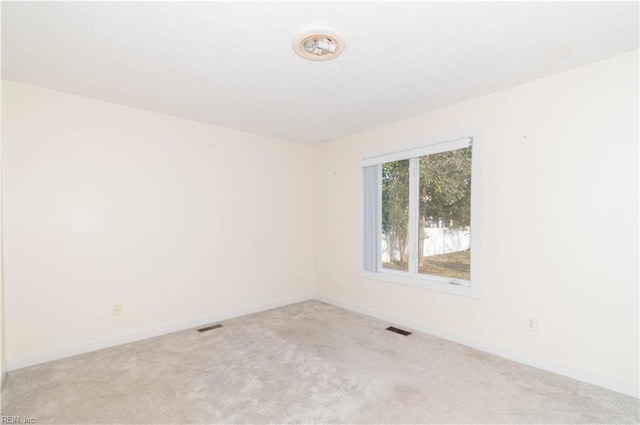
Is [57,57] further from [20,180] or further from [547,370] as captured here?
[547,370]

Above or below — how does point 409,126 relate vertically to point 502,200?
above

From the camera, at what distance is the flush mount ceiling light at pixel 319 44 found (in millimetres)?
1900

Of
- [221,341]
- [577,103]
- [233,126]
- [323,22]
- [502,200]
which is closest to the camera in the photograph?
[323,22]

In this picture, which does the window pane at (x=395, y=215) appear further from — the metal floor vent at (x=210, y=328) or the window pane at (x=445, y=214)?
the metal floor vent at (x=210, y=328)

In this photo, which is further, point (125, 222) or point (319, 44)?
point (125, 222)

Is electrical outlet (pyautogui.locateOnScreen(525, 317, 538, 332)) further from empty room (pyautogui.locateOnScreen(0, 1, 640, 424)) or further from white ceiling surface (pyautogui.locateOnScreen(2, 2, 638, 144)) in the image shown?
white ceiling surface (pyautogui.locateOnScreen(2, 2, 638, 144))

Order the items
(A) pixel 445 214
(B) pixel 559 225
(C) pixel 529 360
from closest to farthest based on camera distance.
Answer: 1. (B) pixel 559 225
2. (C) pixel 529 360
3. (A) pixel 445 214

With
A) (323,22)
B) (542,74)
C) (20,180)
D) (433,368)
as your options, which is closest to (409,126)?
(542,74)

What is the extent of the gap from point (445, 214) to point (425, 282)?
2.55ft

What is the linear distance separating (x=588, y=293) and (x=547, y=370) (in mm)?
710

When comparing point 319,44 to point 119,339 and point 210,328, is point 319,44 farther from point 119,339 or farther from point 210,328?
point 119,339

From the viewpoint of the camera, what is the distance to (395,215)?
3.89m

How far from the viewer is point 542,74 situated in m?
2.46

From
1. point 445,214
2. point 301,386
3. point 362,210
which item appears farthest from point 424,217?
point 301,386
